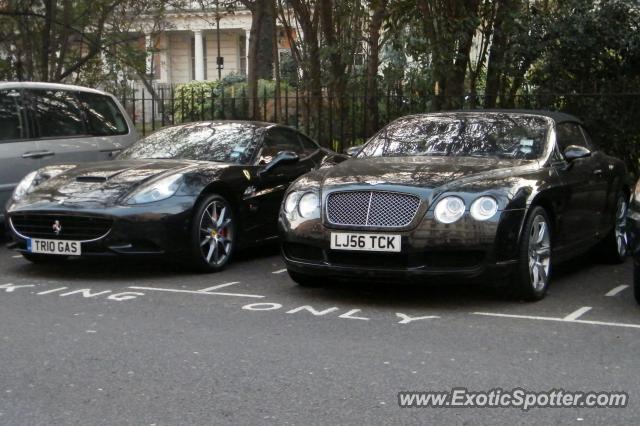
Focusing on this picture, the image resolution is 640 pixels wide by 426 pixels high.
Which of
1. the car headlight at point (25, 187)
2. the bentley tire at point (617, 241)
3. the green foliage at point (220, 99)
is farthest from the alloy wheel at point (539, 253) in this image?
the green foliage at point (220, 99)

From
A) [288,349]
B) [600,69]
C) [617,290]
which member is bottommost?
[617,290]

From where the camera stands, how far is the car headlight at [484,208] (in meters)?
7.20

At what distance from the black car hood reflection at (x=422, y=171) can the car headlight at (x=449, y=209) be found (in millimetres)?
158

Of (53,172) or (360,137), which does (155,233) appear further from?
(360,137)

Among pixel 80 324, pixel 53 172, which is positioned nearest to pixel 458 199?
pixel 80 324

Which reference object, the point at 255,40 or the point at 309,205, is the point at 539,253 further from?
the point at 255,40

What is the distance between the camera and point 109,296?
794cm

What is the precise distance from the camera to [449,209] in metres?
7.23

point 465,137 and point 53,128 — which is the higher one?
point 465,137

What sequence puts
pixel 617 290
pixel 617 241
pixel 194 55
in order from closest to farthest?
pixel 617 290, pixel 617 241, pixel 194 55

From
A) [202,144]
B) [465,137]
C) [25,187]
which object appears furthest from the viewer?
[202,144]

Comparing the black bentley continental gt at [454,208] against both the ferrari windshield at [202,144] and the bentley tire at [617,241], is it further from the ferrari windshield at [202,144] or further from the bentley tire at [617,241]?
the ferrari windshield at [202,144]

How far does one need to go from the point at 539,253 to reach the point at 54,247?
406cm

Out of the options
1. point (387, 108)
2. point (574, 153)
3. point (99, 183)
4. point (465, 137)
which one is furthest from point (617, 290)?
point (387, 108)
